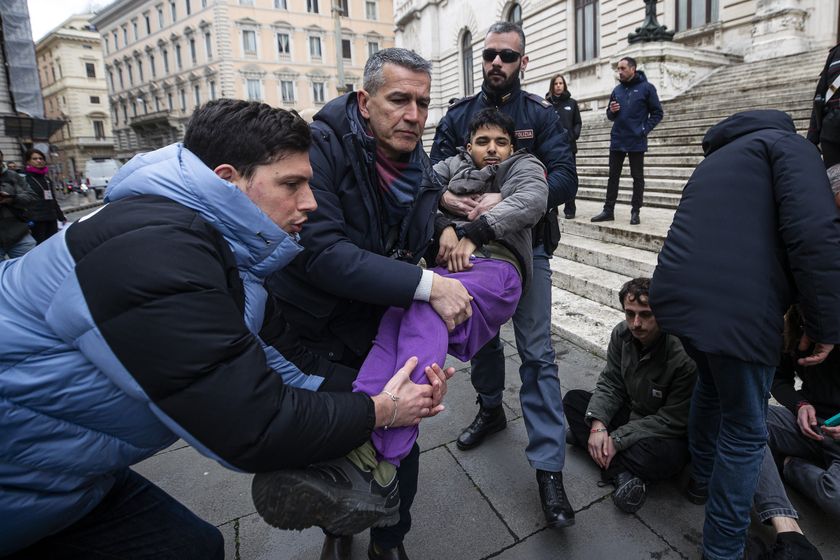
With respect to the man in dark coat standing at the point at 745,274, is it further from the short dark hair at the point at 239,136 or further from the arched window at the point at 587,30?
the arched window at the point at 587,30

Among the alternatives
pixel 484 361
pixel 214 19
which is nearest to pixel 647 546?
pixel 484 361

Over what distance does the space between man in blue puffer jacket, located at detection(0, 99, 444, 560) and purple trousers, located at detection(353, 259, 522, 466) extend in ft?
0.61

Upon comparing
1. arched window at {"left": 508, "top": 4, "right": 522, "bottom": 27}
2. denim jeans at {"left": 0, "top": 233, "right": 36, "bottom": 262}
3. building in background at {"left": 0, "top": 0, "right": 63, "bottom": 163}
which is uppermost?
arched window at {"left": 508, "top": 4, "right": 522, "bottom": 27}

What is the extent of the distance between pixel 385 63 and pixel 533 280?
1.37m

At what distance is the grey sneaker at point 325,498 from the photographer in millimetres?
1228

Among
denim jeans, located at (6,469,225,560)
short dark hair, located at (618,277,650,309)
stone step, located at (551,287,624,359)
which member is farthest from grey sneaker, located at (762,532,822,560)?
denim jeans, located at (6,469,225,560)

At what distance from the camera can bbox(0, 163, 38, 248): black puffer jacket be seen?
5.84 meters

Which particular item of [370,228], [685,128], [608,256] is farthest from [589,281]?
[685,128]

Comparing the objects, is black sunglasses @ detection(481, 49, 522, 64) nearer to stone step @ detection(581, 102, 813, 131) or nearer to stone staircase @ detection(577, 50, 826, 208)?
stone staircase @ detection(577, 50, 826, 208)

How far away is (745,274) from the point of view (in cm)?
176

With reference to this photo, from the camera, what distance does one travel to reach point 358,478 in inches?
54.3

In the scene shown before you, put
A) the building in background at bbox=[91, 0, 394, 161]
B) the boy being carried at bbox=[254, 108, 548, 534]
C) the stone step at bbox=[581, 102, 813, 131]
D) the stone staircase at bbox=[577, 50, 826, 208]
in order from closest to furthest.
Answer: the boy being carried at bbox=[254, 108, 548, 534] → the stone staircase at bbox=[577, 50, 826, 208] → the stone step at bbox=[581, 102, 813, 131] → the building in background at bbox=[91, 0, 394, 161]

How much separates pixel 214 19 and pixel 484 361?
151 ft

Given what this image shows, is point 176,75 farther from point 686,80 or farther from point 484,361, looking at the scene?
point 484,361
